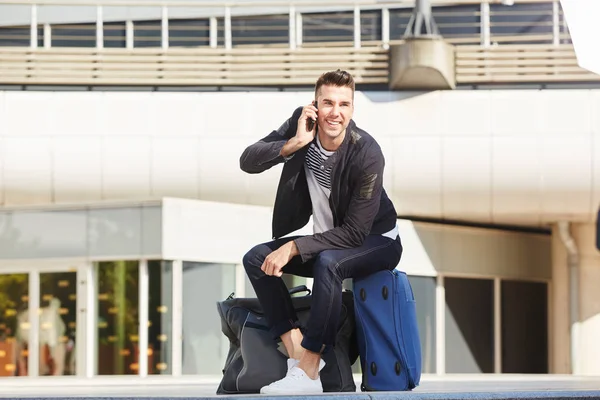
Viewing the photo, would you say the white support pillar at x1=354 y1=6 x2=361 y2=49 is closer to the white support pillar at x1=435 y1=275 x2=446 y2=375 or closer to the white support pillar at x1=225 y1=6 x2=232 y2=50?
the white support pillar at x1=225 y1=6 x2=232 y2=50

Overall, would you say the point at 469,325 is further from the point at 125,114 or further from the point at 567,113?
the point at 125,114

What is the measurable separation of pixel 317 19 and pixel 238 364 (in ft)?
54.1

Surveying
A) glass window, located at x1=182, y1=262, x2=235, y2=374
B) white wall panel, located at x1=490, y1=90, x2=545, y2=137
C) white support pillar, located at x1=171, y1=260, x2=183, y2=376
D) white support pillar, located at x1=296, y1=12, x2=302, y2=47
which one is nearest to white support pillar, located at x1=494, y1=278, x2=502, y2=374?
white wall panel, located at x1=490, y1=90, x2=545, y2=137

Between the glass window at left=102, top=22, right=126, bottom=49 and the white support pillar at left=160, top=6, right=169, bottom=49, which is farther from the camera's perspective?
the glass window at left=102, top=22, right=126, bottom=49

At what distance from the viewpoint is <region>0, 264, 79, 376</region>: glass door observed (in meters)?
20.4

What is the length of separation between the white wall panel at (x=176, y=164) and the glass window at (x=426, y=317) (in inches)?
168

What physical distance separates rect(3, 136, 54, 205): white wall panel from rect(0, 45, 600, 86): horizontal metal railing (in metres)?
1.01

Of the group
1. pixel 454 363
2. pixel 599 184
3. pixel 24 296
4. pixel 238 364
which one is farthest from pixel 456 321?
pixel 238 364

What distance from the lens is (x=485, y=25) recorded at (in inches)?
870

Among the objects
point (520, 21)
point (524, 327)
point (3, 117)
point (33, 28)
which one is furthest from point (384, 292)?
point (524, 327)

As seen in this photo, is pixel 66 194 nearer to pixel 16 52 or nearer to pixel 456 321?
pixel 16 52

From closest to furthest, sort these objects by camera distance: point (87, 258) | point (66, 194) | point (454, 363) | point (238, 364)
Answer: point (238, 364) → point (87, 258) → point (66, 194) → point (454, 363)

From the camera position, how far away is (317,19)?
2284 cm

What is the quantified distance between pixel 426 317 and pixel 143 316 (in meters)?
5.44
